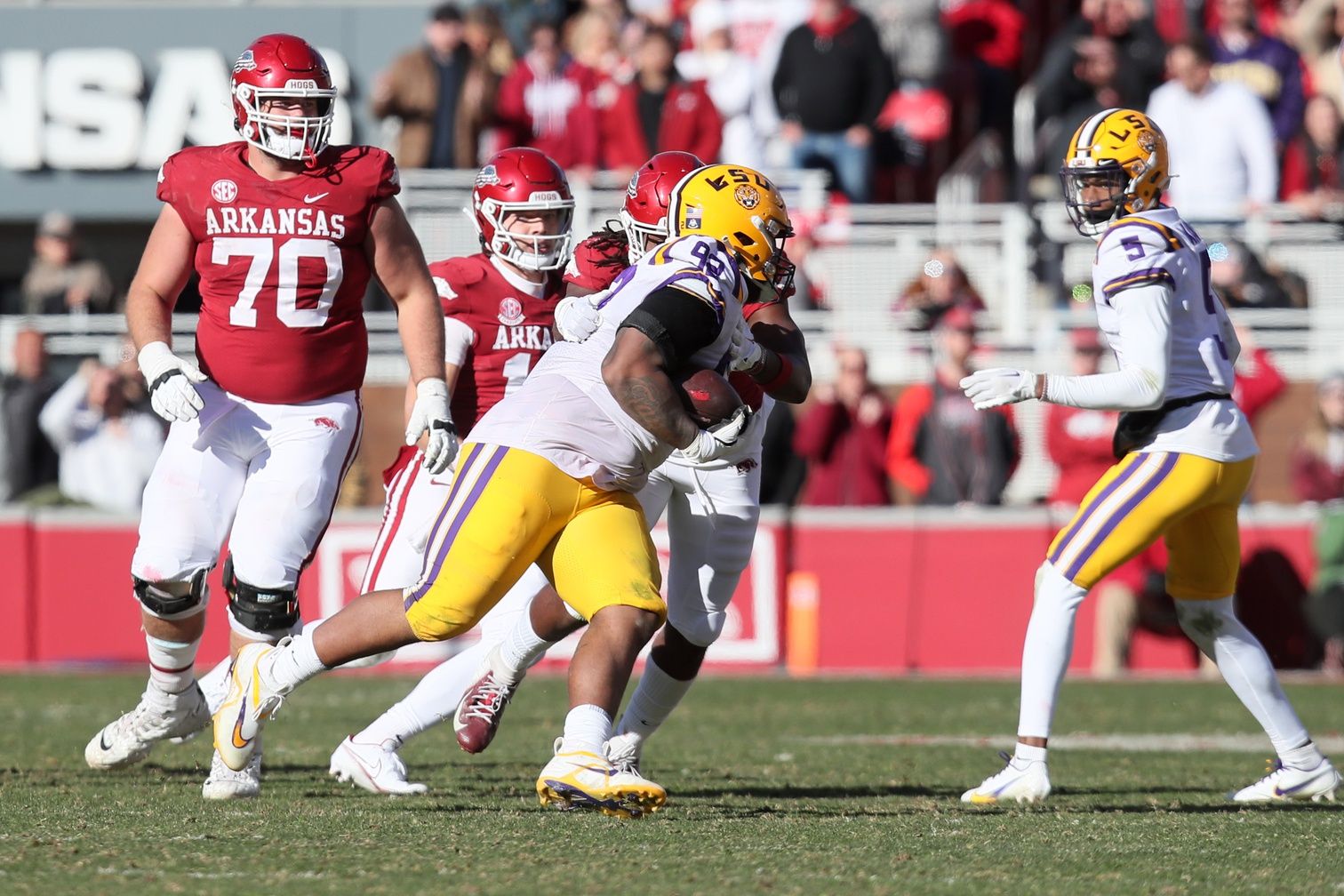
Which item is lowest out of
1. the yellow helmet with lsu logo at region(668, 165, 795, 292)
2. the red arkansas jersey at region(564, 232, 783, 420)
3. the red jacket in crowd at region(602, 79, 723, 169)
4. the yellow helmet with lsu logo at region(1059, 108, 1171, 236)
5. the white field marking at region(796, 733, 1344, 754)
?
the white field marking at region(796, 733, 1344, 754)

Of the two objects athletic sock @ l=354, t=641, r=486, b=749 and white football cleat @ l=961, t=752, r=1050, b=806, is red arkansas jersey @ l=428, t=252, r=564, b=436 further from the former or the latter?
white football cleat @ l=961, t=752, r=1050, b=806

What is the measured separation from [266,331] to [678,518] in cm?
135

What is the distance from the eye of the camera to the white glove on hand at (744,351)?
545cm

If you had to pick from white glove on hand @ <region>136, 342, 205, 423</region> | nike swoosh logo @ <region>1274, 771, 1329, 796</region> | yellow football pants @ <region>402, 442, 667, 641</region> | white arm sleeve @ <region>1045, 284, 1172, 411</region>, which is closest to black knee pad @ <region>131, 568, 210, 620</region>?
white glove on hand @ <region>136, 342, 205, 423</region>

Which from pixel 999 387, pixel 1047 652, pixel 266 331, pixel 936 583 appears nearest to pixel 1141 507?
pixel 1047 652

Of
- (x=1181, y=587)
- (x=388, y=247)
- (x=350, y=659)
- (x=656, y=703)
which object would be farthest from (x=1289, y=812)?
(x=388, y=247)

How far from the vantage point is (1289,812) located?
592 centimetres

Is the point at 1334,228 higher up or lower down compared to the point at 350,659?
higher up

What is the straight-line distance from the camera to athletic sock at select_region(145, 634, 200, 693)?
6.24 meters

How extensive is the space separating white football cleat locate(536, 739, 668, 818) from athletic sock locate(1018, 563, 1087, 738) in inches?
57.1

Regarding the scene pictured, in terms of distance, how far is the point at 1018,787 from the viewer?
19.8ft

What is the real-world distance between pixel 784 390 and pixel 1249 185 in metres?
8.91

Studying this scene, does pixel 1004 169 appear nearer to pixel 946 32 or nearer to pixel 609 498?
pixel 946 32

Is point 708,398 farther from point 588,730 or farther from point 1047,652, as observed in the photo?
point 1047,652
